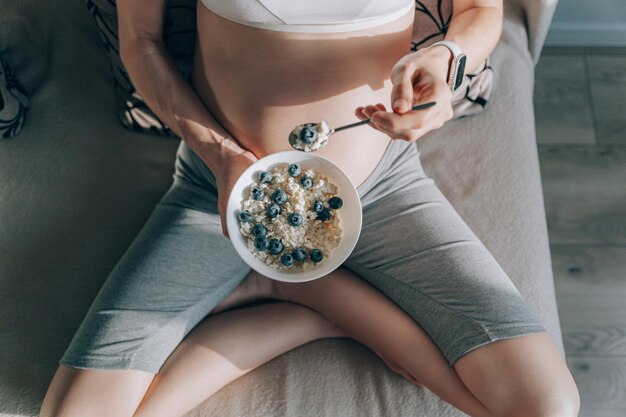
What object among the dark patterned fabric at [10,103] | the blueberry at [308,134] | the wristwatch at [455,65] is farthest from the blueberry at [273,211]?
the dark patterned fabric at [10,103]

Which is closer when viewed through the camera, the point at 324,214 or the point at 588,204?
the point at 324,214

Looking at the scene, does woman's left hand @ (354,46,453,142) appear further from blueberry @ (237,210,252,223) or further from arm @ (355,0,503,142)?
blueberry @ (237,210,252,223)

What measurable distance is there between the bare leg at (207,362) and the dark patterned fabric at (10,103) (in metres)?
0.57

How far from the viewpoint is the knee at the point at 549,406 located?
90 centimetres

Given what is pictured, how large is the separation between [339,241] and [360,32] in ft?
1.05

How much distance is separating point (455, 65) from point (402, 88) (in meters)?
0.16

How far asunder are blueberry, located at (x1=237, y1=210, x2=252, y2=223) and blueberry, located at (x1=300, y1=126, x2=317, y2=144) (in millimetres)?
141

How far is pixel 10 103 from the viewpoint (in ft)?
4.17

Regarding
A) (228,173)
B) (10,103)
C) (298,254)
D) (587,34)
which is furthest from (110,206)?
(587,34)

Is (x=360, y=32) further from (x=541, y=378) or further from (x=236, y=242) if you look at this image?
(x=541, y=378)

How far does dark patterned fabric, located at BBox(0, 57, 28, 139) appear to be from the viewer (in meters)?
1.26

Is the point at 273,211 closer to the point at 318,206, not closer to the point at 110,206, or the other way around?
the point at 318,206

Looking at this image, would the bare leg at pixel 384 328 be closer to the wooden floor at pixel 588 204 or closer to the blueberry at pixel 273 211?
the blueberry at pixel 273 211

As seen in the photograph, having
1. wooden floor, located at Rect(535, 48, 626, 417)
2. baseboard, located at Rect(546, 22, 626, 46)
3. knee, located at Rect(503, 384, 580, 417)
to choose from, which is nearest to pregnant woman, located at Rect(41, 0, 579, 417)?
knee, located at Rect(503, 384, 580, 417)
